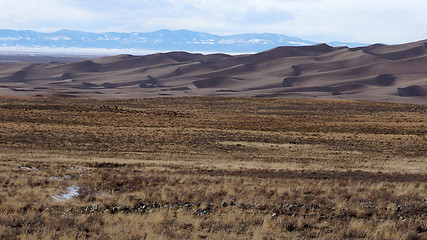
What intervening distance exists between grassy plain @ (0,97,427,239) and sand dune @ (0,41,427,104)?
51.1 m

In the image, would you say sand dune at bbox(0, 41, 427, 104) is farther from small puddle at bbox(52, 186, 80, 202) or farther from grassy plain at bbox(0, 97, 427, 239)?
small puddle at bbox(52, 186, 80, 202)

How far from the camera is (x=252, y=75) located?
363 feet

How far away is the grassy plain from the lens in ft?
25.6

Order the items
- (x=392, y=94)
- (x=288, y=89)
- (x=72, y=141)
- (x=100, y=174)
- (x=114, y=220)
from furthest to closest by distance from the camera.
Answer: (x=288, y=89), (x=392, y=94), (x=72, y=141), (x=100, y=174), (x=114, y=220)

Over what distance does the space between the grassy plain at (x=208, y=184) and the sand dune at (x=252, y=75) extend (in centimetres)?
5109

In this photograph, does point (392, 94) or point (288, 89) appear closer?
point (392, 94)

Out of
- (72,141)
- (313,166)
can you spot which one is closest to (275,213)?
(313,166)

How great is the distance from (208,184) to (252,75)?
9987 centimetres

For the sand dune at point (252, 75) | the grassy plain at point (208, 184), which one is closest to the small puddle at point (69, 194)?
the grassy plain at point (208, 184)

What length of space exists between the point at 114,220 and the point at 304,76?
9710cm

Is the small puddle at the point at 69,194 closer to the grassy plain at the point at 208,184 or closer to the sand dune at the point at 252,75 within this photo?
the grassy plain at the point at 208,184

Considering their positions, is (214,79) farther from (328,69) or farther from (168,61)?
(168,61)

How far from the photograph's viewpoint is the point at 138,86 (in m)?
94.2

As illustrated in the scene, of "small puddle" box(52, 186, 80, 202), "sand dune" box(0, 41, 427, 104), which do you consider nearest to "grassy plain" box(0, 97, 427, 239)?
"small puddle" box(52, 186, 80, 202)
